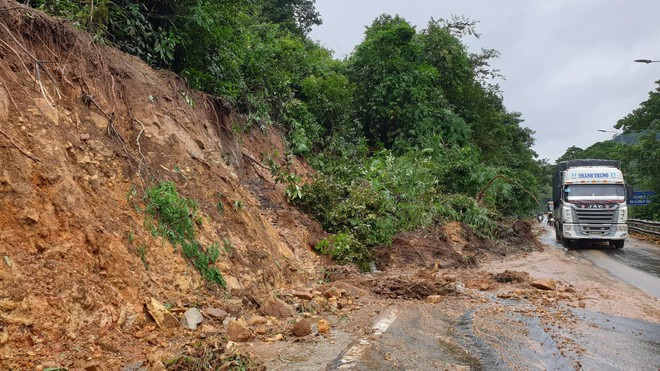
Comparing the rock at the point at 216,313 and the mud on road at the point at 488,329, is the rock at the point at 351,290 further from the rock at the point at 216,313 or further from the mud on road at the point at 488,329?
the rock at the point at 216,313

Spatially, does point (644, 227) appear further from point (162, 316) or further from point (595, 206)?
point (162, 316)

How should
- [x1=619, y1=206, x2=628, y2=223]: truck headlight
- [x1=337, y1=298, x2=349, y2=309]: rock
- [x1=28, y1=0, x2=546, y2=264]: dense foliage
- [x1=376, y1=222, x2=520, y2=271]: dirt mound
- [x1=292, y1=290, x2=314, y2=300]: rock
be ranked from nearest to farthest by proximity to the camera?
[x1=292, y1=290, x2=314, y2=300]: rock, [x1=337, y1=298, x2=349, y2=309]: rock, [x1=28, y1=0, x2=546, y2=264]: dense foliage, [x1=376, y1=222, x2=520, y2=271]: dirt mound, [x1=619, y1=206, x2=628, y2=223]: truck headlight

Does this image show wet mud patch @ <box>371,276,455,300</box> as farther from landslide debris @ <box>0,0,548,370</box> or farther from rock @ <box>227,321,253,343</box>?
rock @ <box>227,321,253,343</box>

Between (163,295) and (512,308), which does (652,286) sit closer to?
(512,308)

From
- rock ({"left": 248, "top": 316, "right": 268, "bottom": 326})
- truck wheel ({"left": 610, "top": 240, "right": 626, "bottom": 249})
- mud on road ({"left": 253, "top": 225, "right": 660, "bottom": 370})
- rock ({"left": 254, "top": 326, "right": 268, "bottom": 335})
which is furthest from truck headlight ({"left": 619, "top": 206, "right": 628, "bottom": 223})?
rock ({"left": 254, "top": 326, "right": 268, "bottom": 335})

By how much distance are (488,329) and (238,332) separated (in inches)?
122

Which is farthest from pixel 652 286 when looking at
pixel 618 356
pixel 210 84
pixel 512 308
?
pixel 210 84

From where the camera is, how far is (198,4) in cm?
988

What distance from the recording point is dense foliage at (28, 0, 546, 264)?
10008 millimetres

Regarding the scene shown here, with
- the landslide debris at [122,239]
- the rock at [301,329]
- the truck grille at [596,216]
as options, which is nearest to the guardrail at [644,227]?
the truck grille at [596,216]

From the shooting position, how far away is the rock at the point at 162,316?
5008 mm

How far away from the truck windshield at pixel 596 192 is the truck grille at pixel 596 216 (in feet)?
1.61

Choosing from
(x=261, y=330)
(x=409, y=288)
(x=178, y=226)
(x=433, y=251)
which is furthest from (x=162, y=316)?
(x=433, y=251)

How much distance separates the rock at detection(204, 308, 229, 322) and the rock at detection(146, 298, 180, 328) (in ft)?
1.50
